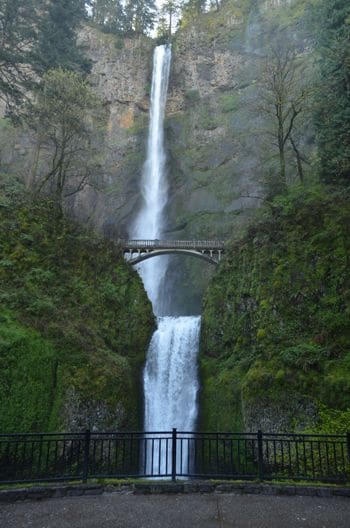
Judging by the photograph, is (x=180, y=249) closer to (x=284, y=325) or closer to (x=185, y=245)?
(x=185, y=245)

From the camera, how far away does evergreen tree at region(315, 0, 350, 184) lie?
66.6 feet

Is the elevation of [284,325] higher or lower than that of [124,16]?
lower

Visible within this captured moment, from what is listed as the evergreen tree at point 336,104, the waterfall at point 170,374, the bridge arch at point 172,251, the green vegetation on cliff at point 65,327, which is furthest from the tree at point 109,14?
the green vegetation on cliff at point 65,327

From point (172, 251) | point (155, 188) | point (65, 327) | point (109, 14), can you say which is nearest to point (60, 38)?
point (155, 188)

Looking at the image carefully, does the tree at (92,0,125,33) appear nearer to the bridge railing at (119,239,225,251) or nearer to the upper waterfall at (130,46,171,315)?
the upper waterfall at (130,46,171,315)

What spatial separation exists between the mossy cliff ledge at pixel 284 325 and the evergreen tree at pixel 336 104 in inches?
59.1

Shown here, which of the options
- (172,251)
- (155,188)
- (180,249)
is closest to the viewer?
(180,249)

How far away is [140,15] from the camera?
58719 mm

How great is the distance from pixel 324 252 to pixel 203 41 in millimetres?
45872

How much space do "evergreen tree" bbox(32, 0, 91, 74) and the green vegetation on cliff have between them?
13.9 meters

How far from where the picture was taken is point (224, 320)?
2155 cm

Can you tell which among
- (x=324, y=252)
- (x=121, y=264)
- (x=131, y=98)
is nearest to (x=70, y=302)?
(x=121, y=264)

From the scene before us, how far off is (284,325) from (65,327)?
9.90 metres

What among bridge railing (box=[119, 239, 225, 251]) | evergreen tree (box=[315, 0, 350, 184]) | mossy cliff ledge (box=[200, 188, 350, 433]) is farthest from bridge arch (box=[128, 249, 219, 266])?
evergreen tree (box=[315, 0, 350, 184])
